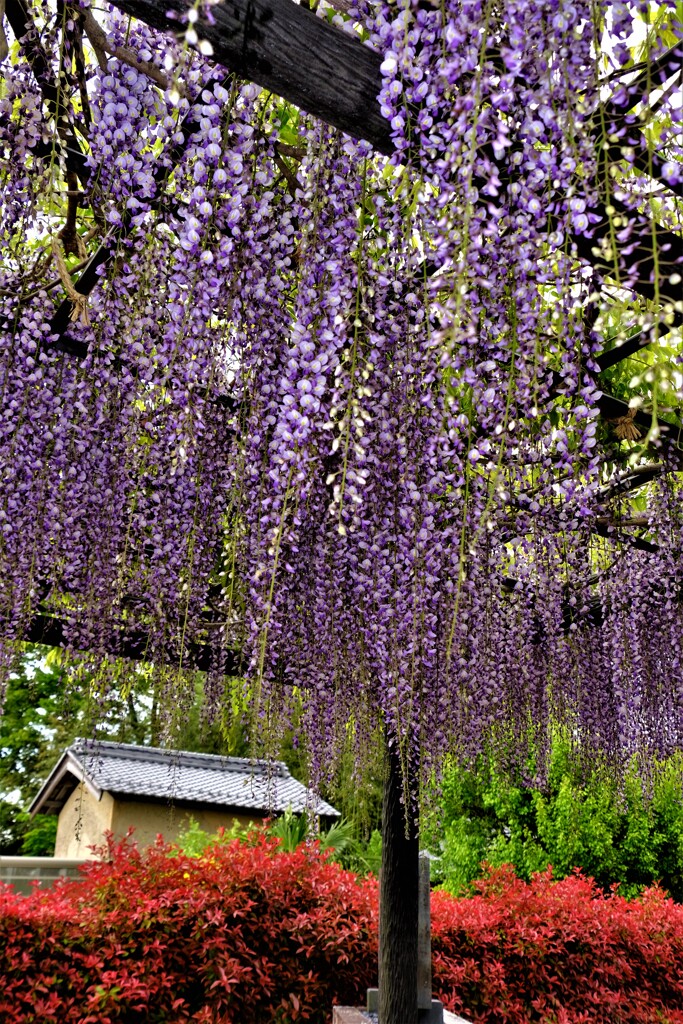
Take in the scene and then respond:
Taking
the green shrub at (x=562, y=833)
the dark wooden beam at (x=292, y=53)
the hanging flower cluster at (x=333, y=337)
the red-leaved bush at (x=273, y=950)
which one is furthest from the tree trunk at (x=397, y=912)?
the green shrub at (x=562, y=833)

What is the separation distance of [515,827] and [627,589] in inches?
249

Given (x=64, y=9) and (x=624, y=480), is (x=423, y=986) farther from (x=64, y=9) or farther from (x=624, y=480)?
(x=64, y=9)

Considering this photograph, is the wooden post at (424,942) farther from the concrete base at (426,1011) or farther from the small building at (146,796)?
the small building at (146,796)

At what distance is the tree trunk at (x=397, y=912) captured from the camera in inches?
189

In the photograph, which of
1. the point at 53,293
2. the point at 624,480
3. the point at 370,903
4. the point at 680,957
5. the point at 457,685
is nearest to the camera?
the point at 53,293

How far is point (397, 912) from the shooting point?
16.4 feet

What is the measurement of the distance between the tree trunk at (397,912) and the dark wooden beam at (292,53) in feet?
12.1

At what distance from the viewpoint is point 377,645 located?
3.30 metres

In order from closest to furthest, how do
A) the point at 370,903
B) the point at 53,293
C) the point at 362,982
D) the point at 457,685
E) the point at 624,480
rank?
1. the point at 53,293
2. the point at 457,685
3. the point at 624,480
4. the point at 362,982
5. the point at 370,903

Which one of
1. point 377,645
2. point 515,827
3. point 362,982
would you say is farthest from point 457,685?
point 515,827

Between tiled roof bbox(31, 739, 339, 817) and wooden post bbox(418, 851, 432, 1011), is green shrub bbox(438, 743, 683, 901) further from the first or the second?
wooden post bbox(418, 851, 432, 1011)

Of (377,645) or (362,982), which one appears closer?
(377,645)

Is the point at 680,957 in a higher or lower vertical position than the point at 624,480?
lower

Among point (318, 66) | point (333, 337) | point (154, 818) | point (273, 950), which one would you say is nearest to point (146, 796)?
point (154, 818)
